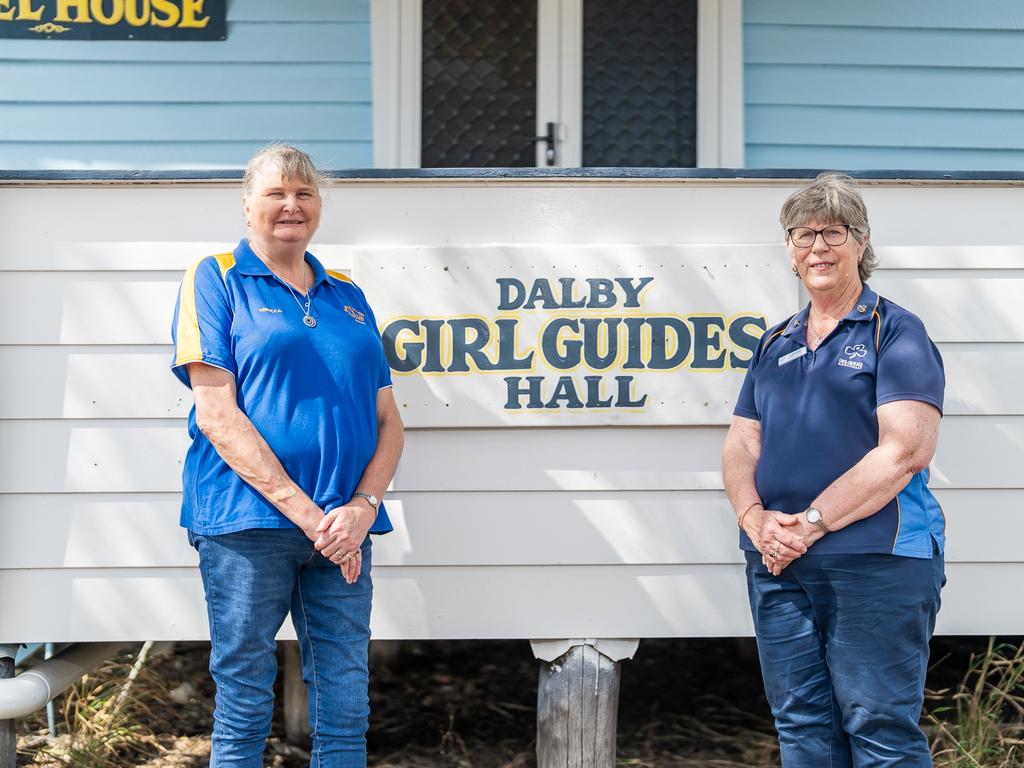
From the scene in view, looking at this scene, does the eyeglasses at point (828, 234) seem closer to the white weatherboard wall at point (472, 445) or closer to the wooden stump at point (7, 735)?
the white weatherboard wall at point (472, 445)

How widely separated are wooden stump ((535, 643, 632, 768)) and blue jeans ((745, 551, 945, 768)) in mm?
813

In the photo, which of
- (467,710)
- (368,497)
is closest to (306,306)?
(368,497)

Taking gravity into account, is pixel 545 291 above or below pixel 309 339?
above

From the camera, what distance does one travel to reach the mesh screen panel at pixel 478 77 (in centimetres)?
436

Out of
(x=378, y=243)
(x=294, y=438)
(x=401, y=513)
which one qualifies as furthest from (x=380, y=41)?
(x=294, y=438)

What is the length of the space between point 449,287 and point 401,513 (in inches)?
25.0

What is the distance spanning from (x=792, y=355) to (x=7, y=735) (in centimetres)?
242

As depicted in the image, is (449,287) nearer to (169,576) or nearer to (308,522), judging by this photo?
(308,522)

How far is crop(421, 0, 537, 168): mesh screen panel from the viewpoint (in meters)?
4.36

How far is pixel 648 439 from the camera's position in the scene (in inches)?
112

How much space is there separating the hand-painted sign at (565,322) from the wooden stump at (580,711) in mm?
686

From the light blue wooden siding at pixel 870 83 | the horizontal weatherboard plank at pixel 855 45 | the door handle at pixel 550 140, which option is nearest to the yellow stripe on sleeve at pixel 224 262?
the door handle at pixel 550 140

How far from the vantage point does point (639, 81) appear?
14.4 ft

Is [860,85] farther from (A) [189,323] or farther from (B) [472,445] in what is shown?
(A) [189,323]
